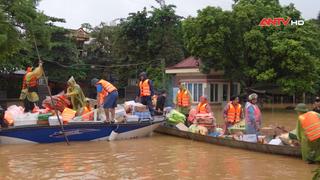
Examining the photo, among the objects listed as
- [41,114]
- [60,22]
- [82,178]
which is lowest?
[82,178]

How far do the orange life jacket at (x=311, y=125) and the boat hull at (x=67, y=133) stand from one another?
22.3 feet

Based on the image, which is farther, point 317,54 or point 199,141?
point 317,54

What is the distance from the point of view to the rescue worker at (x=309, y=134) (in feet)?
34.2

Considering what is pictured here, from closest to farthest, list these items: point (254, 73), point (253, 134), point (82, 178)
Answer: point (82, 178) < point (253, 134) < point (254, 73)

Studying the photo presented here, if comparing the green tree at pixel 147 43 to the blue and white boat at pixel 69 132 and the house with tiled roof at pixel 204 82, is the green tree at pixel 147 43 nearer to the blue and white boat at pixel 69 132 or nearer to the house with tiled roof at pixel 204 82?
the house with tiled roof at pixel 204 82

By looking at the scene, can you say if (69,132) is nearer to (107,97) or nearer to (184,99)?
(107,97)

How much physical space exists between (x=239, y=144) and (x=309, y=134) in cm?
325

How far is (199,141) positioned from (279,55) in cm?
1931

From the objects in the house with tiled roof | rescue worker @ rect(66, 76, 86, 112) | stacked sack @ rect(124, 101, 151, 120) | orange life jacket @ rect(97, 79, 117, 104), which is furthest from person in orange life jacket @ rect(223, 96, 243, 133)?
the house with tiled roof

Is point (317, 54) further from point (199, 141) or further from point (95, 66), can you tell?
point (199, 141)

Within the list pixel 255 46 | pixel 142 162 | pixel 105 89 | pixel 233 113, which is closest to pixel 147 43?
pixel 255 46

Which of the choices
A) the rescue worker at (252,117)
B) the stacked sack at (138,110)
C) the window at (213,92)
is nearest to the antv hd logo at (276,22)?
the window at (213,92)

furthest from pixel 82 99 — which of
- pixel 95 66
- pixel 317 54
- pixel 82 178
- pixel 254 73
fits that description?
pixel 95 66

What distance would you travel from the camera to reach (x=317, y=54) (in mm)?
34594
